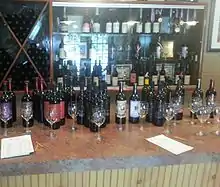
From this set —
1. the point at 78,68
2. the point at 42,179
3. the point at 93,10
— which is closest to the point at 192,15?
the point at 93,10

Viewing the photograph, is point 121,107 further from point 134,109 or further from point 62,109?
point 62,109

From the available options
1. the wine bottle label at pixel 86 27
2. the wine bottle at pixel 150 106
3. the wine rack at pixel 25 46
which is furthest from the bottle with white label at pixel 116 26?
the wine bottle at pixel 150 106

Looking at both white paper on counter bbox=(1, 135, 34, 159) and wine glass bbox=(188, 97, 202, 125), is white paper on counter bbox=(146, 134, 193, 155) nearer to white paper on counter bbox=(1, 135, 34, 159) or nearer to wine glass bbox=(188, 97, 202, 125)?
wine glass bbox=(188, 97, 202, 125)

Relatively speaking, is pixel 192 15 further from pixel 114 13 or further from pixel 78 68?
pixel 78 68

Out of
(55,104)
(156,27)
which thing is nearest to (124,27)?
(156,27)

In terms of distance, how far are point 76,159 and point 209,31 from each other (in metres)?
2.88

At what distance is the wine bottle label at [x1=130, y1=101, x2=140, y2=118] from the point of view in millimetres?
1821

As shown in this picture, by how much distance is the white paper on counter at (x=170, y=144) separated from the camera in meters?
1.52

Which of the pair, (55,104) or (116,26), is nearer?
(55,104)

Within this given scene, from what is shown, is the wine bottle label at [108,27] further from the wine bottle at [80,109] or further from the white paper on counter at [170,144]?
the white paper on counter at [170,144]

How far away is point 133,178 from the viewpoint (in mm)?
1806

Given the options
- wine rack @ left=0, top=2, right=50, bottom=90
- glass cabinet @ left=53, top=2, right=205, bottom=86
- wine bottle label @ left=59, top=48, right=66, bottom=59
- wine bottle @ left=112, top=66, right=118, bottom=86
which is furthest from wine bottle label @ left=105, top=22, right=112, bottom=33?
wine rack @ left=0, top=2, right=50, bottom=90

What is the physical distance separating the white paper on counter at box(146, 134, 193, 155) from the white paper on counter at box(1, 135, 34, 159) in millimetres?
617

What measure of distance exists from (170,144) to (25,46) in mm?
2229
